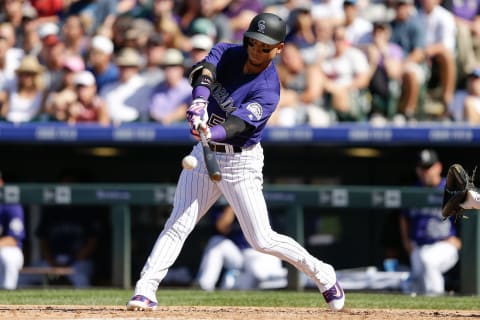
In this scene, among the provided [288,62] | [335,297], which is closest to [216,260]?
[288,62]

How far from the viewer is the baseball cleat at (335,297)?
19.5 feet

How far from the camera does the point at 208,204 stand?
5703 millimetres

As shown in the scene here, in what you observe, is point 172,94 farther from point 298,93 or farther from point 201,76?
point 201,76

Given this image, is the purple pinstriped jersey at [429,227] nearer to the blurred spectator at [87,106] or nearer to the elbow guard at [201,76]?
the blurred spectator at [87,106]

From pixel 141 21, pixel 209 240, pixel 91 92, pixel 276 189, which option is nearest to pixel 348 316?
pixel 276 189

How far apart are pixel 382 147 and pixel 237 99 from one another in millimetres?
3757

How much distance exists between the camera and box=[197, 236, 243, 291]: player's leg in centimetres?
881

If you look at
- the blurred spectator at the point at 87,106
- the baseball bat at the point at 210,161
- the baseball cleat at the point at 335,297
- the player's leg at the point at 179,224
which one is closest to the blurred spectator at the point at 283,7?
the blurred spectator at the point at 87,106

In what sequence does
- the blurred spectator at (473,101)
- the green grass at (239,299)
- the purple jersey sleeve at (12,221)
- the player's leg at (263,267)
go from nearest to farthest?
the green grass at (239,299) → the player's leg at (263,267) → the blurred spectator at (473,101) → the purple jersey sleeve at (12,221)

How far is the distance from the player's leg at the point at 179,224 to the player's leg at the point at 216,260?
3.17 metres

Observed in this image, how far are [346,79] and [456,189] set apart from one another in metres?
3.48

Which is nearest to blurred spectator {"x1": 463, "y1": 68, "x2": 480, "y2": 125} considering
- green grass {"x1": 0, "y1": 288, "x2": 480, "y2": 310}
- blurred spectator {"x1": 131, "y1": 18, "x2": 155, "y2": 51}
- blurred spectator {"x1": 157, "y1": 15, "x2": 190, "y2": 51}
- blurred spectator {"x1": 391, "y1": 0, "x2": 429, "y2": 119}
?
blurred spectator {"x1": 391, "y1": 0, "x2": 429, "y2": 119}

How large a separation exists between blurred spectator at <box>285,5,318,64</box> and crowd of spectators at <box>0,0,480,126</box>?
0.04 feet

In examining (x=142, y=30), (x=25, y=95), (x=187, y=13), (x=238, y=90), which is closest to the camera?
(x=238, y=90)
